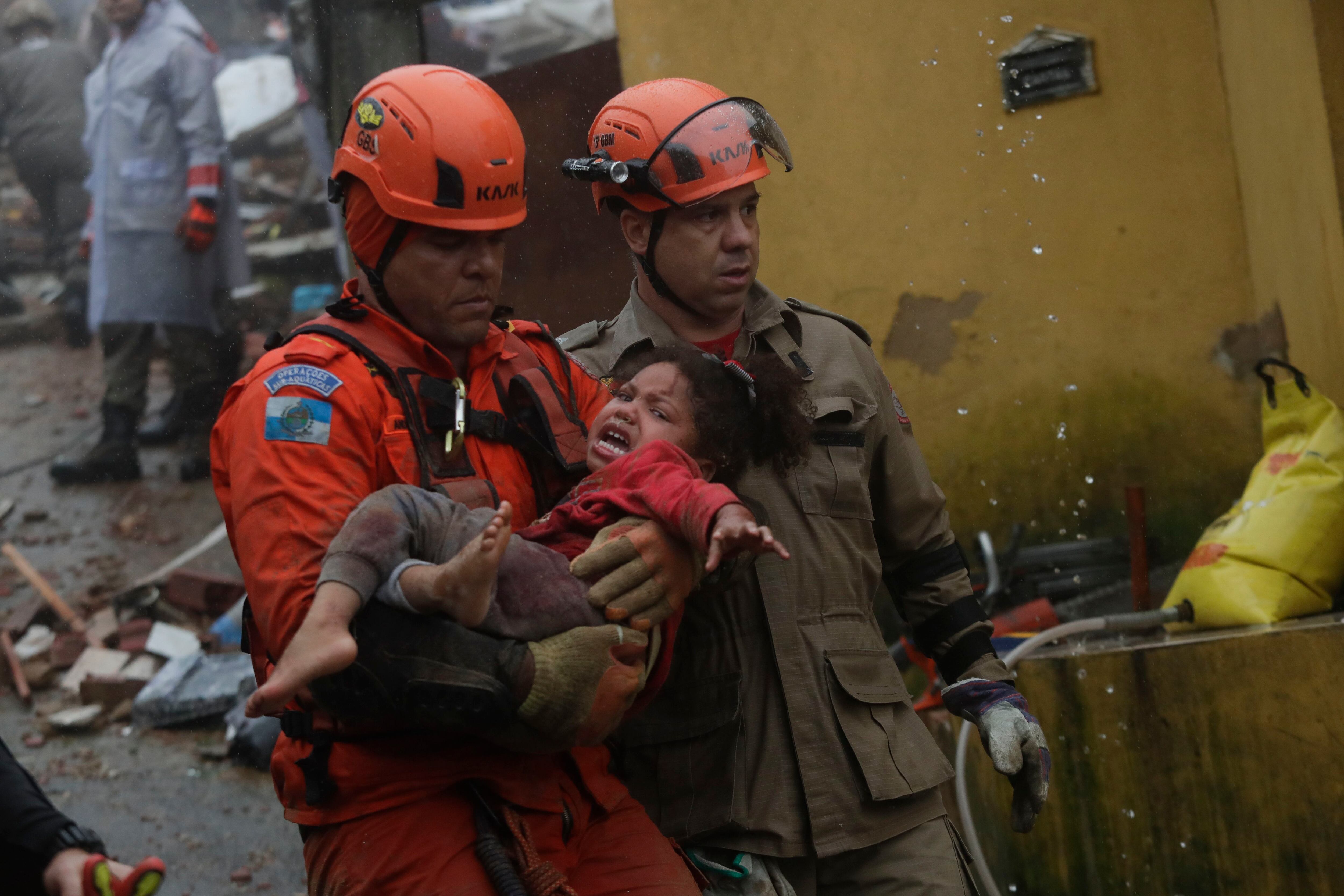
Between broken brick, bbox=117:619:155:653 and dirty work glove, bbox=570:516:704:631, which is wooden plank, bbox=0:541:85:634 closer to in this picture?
broken brick, bbox=117:619:155:653

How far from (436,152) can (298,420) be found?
0.62 metres

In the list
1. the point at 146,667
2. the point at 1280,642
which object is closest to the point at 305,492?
the point at 1280,642

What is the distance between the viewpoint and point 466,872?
2330 mm

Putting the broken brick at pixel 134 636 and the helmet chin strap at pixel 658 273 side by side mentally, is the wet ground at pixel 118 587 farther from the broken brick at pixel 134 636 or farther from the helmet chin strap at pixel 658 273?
the helmet chin strap at pixel 658 273

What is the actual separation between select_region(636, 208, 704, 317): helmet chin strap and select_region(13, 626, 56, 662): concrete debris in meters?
5.42

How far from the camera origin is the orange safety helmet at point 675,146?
3217 mm

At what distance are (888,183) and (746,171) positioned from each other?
290cm

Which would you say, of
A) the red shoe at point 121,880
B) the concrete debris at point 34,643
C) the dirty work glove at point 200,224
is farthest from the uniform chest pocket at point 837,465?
the dirty work glove at point 200,224

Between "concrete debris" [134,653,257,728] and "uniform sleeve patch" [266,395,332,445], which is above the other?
"uniform sleeve patch" [266,395,332,445]

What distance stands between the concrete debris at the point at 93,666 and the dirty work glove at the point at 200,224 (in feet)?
9.76

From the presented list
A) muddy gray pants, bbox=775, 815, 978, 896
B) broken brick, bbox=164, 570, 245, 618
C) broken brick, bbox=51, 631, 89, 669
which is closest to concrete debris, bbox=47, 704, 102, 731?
broken brick, bbox=51, 631, 89, 669

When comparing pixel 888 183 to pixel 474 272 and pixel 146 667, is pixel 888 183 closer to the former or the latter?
pixel 474 272

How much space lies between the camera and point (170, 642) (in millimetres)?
7297

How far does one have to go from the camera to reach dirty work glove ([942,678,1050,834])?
2992 millimetres
